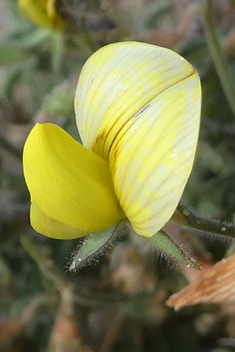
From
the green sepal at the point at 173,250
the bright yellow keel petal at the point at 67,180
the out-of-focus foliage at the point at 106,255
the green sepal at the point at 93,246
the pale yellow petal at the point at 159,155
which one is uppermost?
the pale yellow petal at the point at 159,155

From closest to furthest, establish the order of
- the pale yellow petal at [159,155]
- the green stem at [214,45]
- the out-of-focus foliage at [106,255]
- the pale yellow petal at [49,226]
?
1. the pale yellow petal at [159,155]
2. the pale yellow petal at [49,226]
3. the green stem at [214,45]
4. the out-of-focus foliage at [106,255]

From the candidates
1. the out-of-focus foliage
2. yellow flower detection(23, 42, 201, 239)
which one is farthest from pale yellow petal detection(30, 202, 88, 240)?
the out-of-focus foliage

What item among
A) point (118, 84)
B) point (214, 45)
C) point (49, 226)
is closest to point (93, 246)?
point (49, 226)

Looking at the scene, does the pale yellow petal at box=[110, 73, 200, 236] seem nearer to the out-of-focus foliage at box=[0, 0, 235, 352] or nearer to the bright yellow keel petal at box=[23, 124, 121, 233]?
the bright yellow keel petal at box=[23, 124, 121, 233]

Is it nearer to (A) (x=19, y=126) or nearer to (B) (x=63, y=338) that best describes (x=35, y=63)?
(A) (x=19, y=126)

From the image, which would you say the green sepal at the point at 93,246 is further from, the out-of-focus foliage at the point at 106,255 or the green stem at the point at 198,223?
the out-of-focus foliage at the point at 106,255

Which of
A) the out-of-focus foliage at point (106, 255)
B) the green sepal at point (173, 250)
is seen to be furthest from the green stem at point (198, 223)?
the out-of-focus foliage at point (106, 255)
